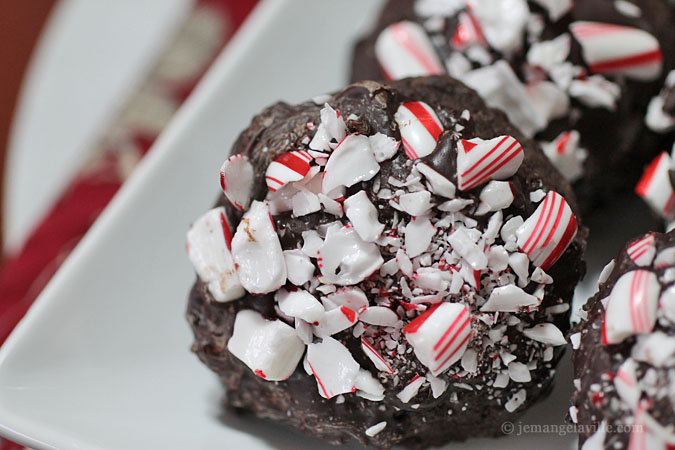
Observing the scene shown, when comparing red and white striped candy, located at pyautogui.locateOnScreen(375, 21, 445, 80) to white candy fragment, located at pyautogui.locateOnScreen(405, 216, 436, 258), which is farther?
red and white striped candy, located at pyautogui.locateOnScreen(375, 21, 445, 80)

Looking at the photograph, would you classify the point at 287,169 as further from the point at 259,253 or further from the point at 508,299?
the point at 508,299

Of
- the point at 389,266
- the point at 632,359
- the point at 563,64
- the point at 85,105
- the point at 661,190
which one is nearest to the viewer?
the point at 632,359

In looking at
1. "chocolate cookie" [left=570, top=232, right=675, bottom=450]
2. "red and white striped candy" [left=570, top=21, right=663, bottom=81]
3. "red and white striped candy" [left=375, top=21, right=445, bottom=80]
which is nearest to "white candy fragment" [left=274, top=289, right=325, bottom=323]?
"chocolate cookie" [left=570, top=232, right=675, bottom=450]

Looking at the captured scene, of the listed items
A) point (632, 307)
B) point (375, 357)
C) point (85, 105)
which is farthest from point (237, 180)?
point (85, 105)

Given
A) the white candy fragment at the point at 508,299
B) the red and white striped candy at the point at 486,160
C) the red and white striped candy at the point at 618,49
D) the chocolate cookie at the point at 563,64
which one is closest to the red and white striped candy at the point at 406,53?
the chocolate cookie at the point at 563,64

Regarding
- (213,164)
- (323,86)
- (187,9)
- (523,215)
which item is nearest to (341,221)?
(523,215)

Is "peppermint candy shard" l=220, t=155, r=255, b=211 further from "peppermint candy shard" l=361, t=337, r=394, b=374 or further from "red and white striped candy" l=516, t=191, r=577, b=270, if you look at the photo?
"red and white striped candy" l=516, t=191, r=577, b=270
